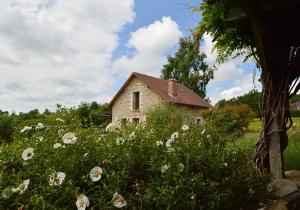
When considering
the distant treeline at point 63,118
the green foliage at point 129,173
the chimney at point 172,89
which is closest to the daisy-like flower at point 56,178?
the green foliage at point 129,173

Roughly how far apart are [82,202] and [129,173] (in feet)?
1.79

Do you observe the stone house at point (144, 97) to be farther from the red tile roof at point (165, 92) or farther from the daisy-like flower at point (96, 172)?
the daisy-like flower at point (96, 172)

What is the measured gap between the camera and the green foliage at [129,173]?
2.11 m

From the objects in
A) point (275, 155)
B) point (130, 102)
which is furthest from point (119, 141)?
point (130, 102)

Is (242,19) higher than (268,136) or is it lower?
higher

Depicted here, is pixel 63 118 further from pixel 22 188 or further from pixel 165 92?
pixel 165 92

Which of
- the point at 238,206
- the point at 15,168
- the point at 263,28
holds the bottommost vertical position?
the point at 238,206

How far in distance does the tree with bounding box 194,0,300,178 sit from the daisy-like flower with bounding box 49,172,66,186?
2263 mm

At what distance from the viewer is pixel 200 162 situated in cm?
250

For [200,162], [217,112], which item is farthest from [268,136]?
[217,112]

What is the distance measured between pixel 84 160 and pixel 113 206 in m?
0.40

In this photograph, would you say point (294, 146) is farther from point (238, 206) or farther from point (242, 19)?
point (238, 206)

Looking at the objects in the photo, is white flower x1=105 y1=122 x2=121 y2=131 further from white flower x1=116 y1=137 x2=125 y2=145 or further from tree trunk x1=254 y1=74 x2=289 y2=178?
tree trunk x1=254 y1=74 x2=289 y2=178

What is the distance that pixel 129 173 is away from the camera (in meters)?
2.45
